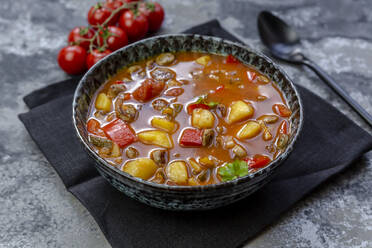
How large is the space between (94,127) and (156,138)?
1.40 ft

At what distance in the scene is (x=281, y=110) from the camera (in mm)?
2910

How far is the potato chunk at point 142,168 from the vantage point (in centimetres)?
250

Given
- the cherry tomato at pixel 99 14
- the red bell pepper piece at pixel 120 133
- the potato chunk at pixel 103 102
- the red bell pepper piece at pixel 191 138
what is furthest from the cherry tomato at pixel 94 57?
the red bell pepper piece at pixel 191 138

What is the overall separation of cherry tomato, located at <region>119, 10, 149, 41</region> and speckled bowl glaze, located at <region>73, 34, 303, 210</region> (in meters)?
0.80

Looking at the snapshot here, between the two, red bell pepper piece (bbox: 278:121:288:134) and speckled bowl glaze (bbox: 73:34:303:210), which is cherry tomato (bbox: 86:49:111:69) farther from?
red bell pepper piece (bbox: 278:121:288:134)

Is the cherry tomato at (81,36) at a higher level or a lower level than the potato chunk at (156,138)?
higher

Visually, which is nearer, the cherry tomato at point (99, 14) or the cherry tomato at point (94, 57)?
the cherry tomato at point (94, 57)

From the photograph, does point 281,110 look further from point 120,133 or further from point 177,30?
point 177,30

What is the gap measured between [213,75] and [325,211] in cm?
119

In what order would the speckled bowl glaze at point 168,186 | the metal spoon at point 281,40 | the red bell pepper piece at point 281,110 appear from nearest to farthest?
the speckled bowl glaze at point 168,186
the red bell pepper piece at point 281,110
the metal spoon at point 281,40

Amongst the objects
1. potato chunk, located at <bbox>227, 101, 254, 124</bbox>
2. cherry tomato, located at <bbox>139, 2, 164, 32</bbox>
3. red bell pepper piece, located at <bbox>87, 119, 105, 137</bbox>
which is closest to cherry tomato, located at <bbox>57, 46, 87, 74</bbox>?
cherry tomato, located at <bbox>139, 2, 164, 32</bbox>

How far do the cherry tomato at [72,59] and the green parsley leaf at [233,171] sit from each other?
183 cm

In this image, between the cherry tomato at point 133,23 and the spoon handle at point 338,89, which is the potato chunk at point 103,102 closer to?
the cherry tomato at point 133,23

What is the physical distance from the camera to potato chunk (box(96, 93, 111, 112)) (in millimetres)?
2936
